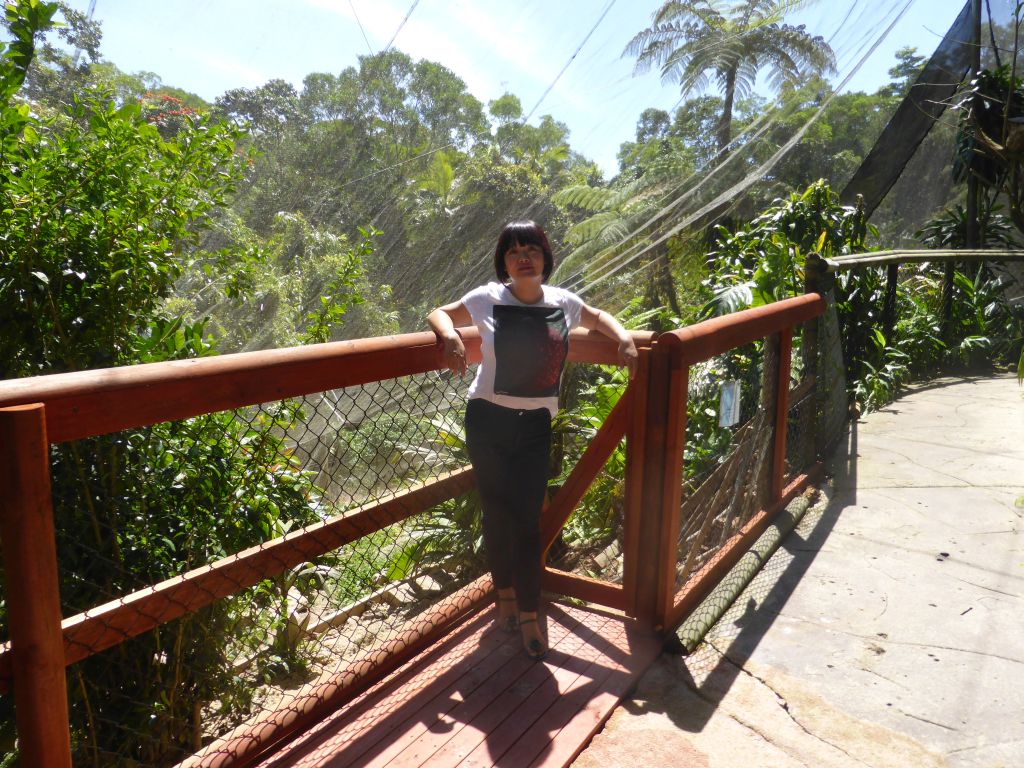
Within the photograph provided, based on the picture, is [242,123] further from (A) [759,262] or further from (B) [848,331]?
(B) [848,331]

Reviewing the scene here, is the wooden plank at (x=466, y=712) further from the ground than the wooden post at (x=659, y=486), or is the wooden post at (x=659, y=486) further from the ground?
the wooden post at (x=659, y=486)

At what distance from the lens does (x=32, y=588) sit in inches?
49.0

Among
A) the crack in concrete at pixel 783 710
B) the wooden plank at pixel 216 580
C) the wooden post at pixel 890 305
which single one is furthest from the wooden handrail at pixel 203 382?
the wooden post at pixel 890 305

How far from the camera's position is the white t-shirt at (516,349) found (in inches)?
85.3

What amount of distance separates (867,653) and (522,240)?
1.58m

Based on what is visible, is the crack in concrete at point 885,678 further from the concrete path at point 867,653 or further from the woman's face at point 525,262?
the woman's face at point 525,262

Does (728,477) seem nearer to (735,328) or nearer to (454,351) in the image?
(735,328)

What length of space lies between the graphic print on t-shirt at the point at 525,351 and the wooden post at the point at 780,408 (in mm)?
1413

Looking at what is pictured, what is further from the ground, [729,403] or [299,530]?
[729,403]

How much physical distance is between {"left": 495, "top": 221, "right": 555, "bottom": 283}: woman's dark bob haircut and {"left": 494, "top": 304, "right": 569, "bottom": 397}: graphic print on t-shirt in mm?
155

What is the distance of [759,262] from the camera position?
5336 millimetres

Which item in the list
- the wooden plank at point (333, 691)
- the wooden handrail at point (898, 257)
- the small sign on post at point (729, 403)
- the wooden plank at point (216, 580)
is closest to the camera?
the wooden plank at point (216, 580)

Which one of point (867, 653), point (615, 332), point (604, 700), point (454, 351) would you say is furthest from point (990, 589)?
point (454, 351)

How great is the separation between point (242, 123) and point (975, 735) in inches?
107
